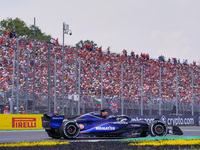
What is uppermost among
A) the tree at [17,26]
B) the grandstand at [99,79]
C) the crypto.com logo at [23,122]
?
the tree at [17,26]

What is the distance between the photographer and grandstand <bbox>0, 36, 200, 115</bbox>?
29344 mm

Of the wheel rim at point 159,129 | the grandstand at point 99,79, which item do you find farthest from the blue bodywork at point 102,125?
the grandstand at point 99,79

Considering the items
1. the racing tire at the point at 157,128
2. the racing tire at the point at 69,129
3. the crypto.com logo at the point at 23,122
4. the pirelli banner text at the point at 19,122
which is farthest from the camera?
the crypto.com logo at the point at 23,122

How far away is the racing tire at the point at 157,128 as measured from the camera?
13.9m

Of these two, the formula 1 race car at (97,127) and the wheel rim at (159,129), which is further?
the wheel rim at (159,129)

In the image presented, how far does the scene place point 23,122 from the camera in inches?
936

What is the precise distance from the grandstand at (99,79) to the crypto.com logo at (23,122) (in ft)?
6.13

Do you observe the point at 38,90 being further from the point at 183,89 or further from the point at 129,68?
the point at 183,89

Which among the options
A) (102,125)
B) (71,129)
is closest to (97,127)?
(102,125)

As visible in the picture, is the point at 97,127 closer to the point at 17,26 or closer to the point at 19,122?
the point at 19,122

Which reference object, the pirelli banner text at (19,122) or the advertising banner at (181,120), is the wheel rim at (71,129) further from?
the advertising banner at (181,120)

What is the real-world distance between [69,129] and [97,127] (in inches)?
43.8

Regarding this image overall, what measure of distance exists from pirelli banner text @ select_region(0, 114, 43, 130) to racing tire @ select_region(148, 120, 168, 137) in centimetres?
1193

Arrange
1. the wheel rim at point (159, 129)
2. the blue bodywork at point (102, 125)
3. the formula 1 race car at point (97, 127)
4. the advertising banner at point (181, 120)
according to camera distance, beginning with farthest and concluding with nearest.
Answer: the advertising banner at point (181, 120) → the wheel rim at point (159, 129) → the blue bodywork at point (102, 125) → the formula 1 race car at point (97, 127)
